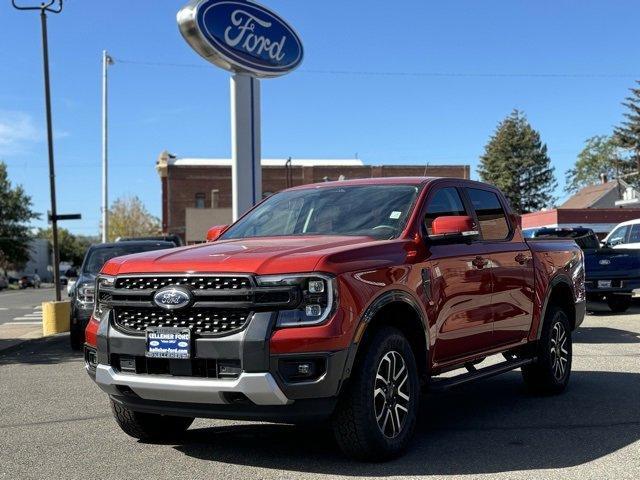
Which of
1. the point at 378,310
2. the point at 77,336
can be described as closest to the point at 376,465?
the point at 378,310

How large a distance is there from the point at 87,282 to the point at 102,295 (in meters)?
6.99

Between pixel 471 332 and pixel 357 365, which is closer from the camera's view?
pixel 357 365

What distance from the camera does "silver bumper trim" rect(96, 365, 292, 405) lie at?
4379mm

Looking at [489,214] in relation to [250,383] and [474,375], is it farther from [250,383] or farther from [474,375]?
[250,383]

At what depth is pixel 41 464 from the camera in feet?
16.8

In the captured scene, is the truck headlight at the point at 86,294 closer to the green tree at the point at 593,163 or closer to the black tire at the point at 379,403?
the black tire at the point at 379,403

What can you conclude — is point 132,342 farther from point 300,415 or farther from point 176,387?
point 300,415

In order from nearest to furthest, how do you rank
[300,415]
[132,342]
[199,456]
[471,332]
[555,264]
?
[300,415] → [132,342] → [199,456] → [471,332] → [555,264]

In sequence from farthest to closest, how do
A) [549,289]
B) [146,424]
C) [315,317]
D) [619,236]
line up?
[619,236]
[549,289]
[146,424]
[315,317]

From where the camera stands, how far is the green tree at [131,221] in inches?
3201

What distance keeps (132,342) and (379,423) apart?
1635 millimetres

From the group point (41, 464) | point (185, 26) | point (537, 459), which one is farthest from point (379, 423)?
point (185, 26)

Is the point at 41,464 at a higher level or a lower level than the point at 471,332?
lower

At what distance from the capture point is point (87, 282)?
38.9ft
